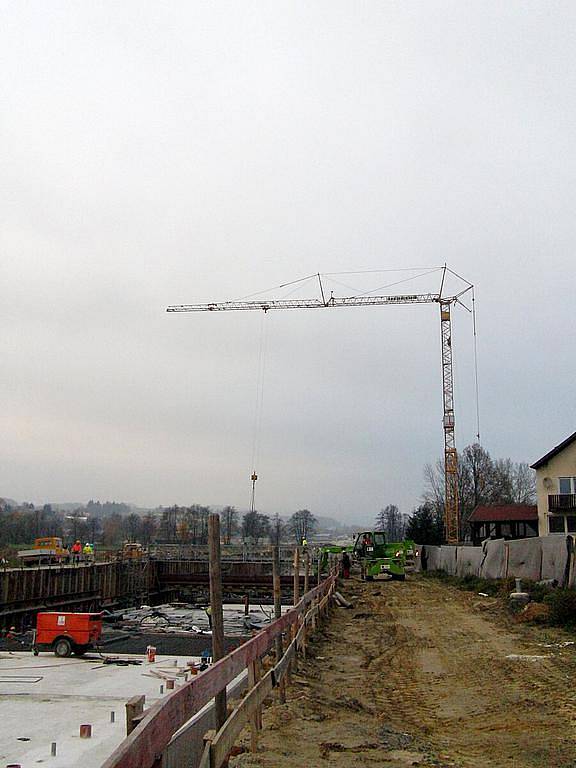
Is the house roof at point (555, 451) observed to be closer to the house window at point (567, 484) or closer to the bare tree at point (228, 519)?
the house window at point (567, 484)

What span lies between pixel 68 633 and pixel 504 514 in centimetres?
4179

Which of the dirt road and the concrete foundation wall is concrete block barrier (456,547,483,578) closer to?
the concrete foundation wall

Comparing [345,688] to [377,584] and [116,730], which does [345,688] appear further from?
[377,584]

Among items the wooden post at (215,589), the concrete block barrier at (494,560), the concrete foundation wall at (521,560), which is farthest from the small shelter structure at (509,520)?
the wooden post at (215,589)

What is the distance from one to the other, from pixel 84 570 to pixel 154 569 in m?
11.0

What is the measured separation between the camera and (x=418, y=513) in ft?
274

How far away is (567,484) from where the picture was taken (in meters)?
46.3

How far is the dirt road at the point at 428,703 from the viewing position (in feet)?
24.9

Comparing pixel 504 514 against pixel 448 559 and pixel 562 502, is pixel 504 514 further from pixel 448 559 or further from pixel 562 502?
pixel 448 559

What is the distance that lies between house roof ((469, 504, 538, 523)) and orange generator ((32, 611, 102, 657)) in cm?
4032

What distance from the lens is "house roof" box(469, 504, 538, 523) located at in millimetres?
55938

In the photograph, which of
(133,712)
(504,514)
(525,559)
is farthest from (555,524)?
(133,712)

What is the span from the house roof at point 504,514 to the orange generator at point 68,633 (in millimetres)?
40322

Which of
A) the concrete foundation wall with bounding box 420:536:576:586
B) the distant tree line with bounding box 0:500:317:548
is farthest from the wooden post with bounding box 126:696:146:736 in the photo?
the distant tree line with bounding box 0:500:317:548
